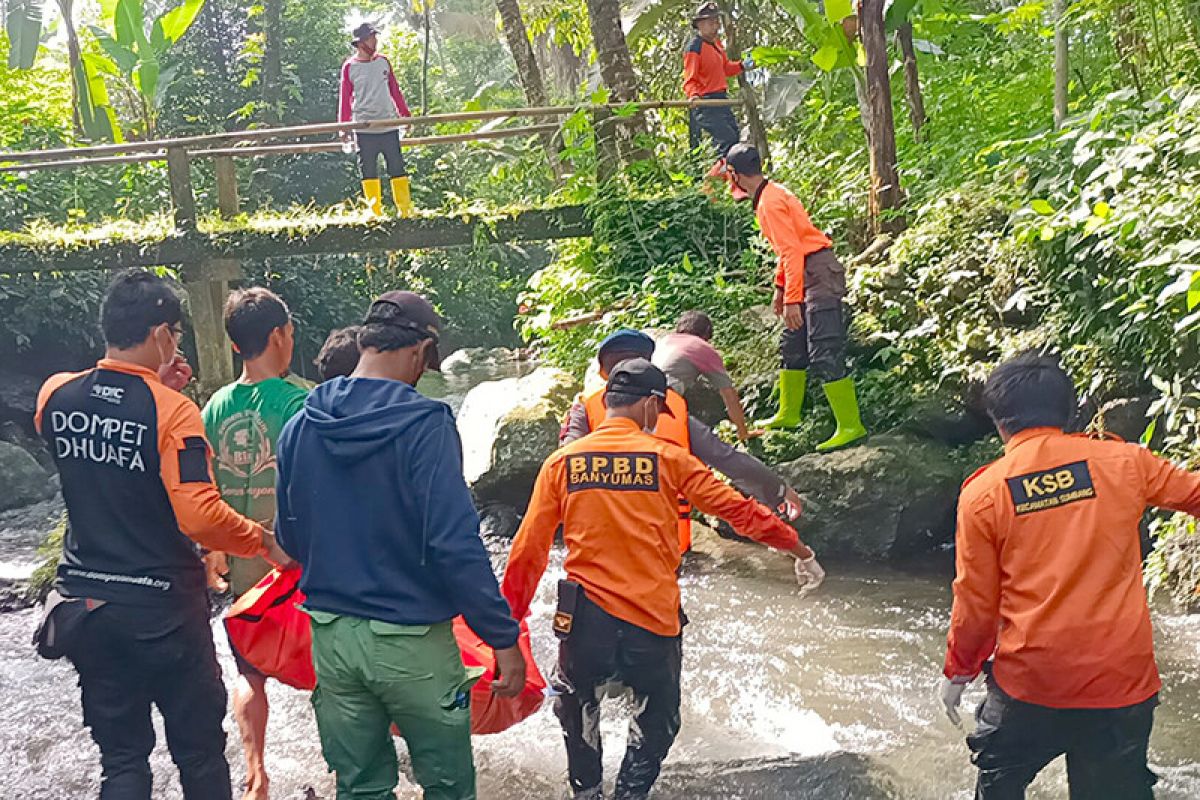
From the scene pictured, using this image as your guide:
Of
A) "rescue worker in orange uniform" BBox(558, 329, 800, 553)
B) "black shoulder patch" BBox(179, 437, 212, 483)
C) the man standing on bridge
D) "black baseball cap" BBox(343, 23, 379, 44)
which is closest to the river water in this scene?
"rescue worker in orange uniform" BBox(558, 329, 800, 553)

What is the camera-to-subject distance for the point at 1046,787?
4285 millimetres

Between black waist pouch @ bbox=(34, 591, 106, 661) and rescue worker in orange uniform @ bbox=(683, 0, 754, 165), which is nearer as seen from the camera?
black waist pouch @ bbox=(34, 591, 106, 661)

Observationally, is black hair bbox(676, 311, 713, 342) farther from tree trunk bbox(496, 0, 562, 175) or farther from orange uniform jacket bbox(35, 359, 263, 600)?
tree trunk bbox(496, 0, 562, 175)

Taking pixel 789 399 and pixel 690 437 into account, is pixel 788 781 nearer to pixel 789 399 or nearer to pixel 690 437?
pixel 690 437

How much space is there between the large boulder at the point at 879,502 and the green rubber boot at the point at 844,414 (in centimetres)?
23

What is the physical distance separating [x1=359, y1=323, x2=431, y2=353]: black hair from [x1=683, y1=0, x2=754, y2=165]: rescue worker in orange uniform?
31.0 ft

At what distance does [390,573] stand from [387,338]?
26.3 inches

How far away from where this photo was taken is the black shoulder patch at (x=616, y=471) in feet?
13.0

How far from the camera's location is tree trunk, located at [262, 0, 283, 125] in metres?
23.2

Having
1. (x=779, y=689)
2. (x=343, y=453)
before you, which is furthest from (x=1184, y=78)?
(x=343, y=453)

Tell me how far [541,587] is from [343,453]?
5147mm

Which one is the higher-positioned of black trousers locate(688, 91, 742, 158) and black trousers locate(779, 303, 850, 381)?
black trousers locate(688, 91, 742, 158)

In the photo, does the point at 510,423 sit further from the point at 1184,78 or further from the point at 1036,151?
the point at 1184,78

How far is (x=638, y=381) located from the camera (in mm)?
4059
